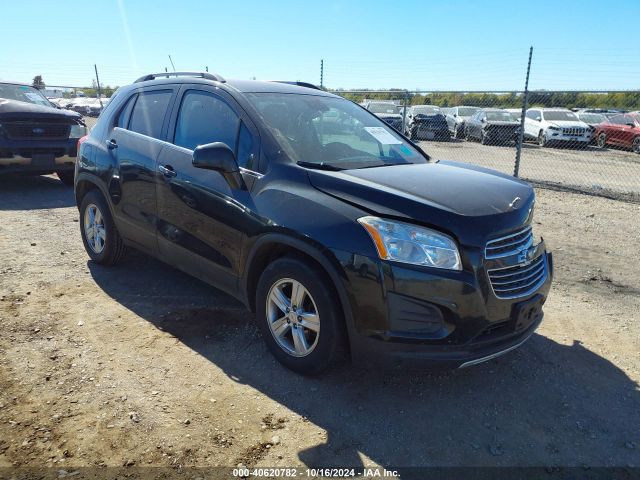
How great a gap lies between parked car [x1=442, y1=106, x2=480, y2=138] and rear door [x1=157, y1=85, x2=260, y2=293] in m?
20.5

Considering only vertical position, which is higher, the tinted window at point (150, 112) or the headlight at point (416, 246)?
the tinted window at point (150, 112)

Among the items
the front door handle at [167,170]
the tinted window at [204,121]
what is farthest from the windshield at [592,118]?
the front door handle at [167,170]

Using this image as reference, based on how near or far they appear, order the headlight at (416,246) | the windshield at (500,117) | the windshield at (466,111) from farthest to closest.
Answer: the windshield at (466,111), the windshield at (500,117), the headlight at (416,246)

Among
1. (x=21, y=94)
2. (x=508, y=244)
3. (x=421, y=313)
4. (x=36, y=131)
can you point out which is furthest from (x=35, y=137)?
(x=508, y=244)

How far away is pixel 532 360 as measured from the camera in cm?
356

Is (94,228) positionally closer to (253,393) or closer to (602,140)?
(253,393)

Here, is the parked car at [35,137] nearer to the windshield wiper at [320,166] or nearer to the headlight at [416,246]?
the windshield wiper at [320,166]

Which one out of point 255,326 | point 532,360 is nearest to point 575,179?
point 532,360

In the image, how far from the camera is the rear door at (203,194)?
3.47 m

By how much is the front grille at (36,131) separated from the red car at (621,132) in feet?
61.8

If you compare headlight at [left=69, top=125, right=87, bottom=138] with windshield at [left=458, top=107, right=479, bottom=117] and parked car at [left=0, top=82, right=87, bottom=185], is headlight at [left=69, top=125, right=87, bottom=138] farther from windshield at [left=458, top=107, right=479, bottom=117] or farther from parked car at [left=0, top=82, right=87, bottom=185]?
windshield at [left=458, top=107, right=479, bottom=117]

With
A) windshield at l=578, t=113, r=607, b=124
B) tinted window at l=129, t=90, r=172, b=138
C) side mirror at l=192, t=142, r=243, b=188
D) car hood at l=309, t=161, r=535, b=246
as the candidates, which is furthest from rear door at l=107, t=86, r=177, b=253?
windshield at l=578, t=113, r=607, b=124

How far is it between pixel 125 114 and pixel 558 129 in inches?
740

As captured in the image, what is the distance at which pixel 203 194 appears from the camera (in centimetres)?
363
